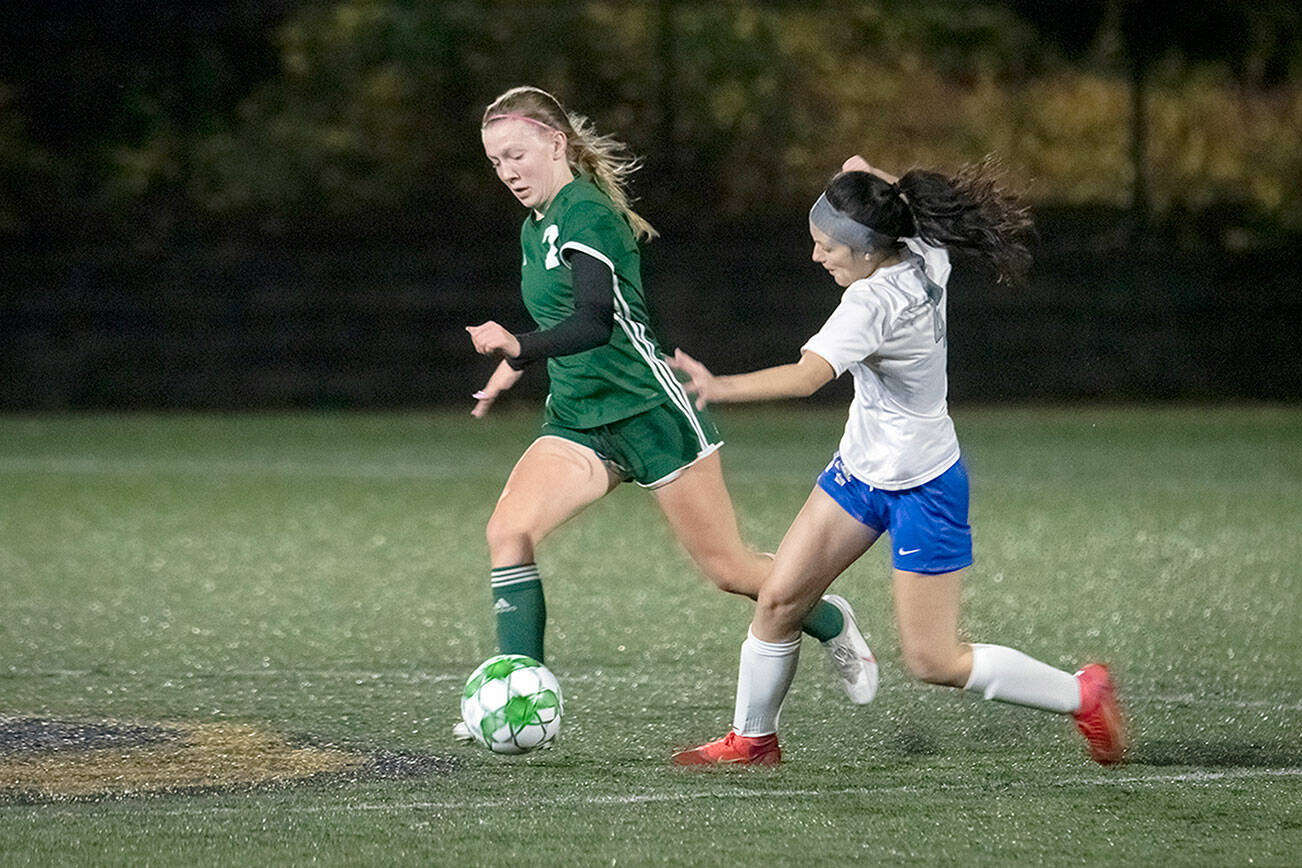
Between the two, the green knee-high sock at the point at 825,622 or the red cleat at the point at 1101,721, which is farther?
the green knee-high sock at the point at 825,622

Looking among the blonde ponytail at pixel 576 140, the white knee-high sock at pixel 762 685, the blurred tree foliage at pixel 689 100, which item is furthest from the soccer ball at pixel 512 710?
the blurred tree foliage at pixel 689 100

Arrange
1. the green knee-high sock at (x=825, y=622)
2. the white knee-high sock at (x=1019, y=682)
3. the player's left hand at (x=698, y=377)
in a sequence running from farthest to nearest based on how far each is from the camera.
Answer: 1. the green knee-high sock at (x=825, y=622)
2. the white knee-high sock at (x=1019, y=682)
3. the player's left hand at (x=698, y=377)

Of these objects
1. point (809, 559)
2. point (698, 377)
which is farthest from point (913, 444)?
point (698, 377)

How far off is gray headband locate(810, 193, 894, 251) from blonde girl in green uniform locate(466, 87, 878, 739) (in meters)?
0.59

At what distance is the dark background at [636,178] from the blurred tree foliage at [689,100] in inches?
1.2

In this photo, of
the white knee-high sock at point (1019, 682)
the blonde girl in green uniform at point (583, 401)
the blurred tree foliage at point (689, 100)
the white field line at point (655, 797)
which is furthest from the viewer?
the blurred tree foliage at point (689, 100)

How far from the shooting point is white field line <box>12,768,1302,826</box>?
4504 millimetres

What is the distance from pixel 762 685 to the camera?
16.5 ft

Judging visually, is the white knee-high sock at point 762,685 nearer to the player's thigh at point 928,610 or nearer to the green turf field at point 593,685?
the green turf field at point 593,685

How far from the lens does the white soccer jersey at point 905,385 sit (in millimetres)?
4641

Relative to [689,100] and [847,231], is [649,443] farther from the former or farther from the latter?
[689,100]

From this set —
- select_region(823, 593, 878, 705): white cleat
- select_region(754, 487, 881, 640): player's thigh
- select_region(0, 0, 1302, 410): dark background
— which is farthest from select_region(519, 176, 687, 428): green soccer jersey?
select_region(0, 0, 1302, 410): dark background

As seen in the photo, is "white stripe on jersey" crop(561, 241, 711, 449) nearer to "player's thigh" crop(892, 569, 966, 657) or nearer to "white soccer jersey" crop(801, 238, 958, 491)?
"white soccer jersey" crop(801, 238, 958, 491)

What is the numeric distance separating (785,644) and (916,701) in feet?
3.48
